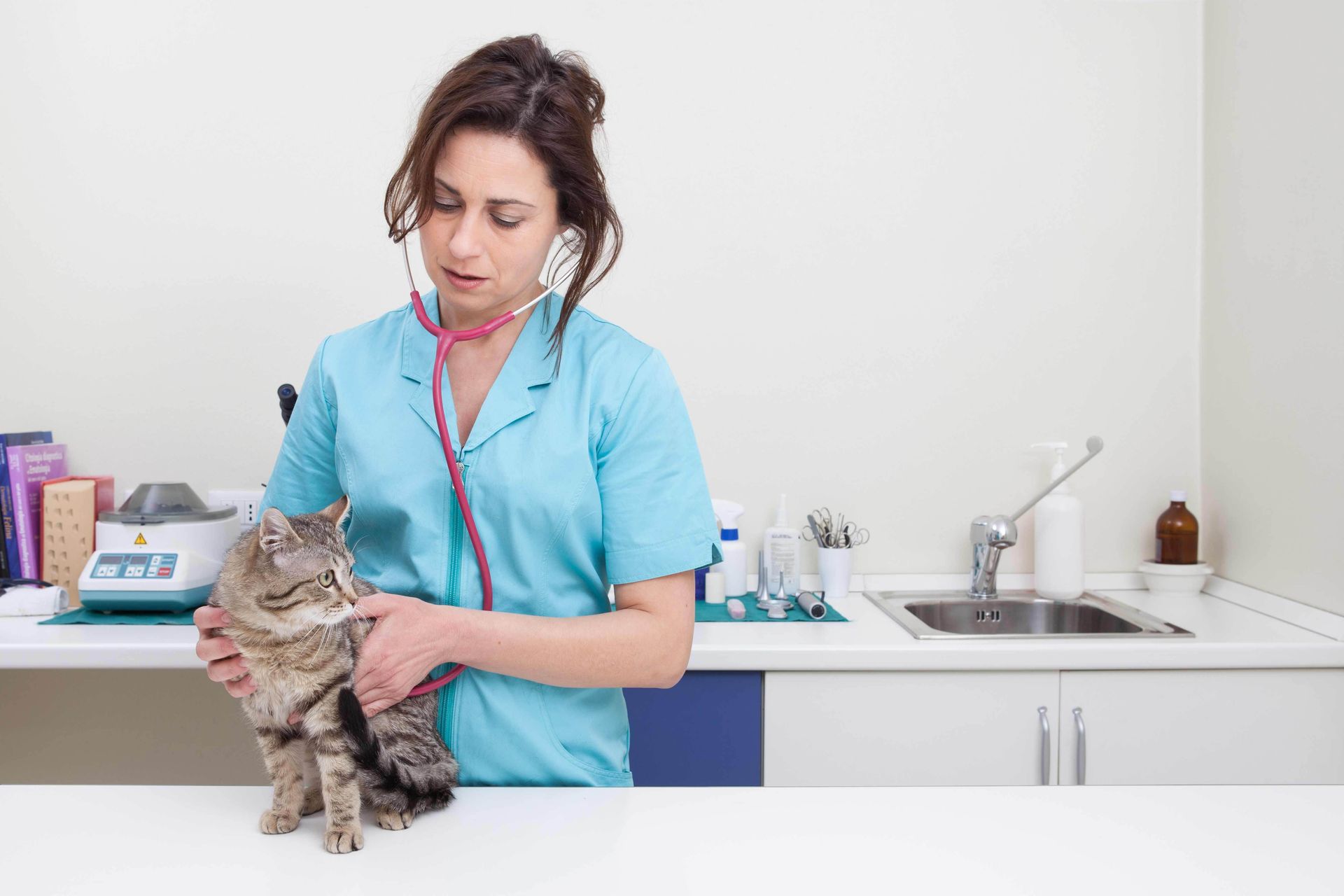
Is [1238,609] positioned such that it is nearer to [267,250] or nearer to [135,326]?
[267,250]

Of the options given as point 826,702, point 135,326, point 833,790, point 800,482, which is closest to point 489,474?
point 833,790

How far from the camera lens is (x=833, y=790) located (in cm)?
107

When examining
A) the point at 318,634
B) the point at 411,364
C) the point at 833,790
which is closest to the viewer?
the point at 318,634

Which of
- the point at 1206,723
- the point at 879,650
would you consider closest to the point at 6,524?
the point at 879,650

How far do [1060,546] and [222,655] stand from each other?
75.3 inches

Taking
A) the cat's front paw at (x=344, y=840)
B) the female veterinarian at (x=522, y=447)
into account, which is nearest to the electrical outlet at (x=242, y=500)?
the female veterinarian at (x=522, y=447)

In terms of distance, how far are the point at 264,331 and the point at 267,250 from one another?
20 centimetres

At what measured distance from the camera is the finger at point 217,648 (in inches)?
38.0

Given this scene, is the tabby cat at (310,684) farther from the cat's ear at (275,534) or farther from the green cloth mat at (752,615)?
the green cloth mat at (752,615)

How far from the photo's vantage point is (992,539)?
7.44 feet

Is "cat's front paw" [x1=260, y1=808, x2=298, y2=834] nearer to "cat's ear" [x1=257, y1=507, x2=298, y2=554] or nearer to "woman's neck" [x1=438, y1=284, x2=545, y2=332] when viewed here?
"cat's ear" [x1=257, y1=507, x2=298, y2=554]

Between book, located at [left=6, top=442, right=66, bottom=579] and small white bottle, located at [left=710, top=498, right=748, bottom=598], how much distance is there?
1.63 meters

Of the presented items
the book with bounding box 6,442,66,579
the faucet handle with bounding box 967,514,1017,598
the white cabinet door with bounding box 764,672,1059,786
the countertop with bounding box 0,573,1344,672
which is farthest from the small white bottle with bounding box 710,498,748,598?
the book with bounding box 6,442,66,579

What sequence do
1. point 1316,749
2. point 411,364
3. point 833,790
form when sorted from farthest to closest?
point 1316,749
point 411,364
point 833,790
